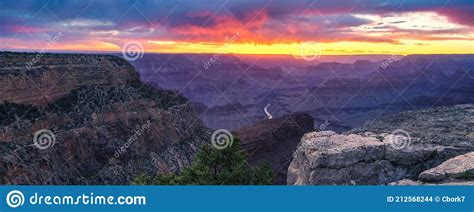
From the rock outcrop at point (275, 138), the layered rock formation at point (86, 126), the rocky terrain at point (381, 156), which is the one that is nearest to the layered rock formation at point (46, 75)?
the layered rock formation at point (86, 126)

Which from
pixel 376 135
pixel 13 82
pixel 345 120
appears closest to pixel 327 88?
pixel 345 120

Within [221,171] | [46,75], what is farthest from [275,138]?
[221,171]

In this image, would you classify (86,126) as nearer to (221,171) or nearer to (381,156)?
(221,171)

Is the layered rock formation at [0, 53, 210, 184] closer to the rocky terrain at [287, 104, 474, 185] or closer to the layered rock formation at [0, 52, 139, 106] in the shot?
the layered rock formation at [0, 52, 139, 106]

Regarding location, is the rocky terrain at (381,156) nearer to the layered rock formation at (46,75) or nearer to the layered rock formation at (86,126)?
the layered rock formation at (86,126)

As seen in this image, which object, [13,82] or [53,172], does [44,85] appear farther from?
[53,172]
